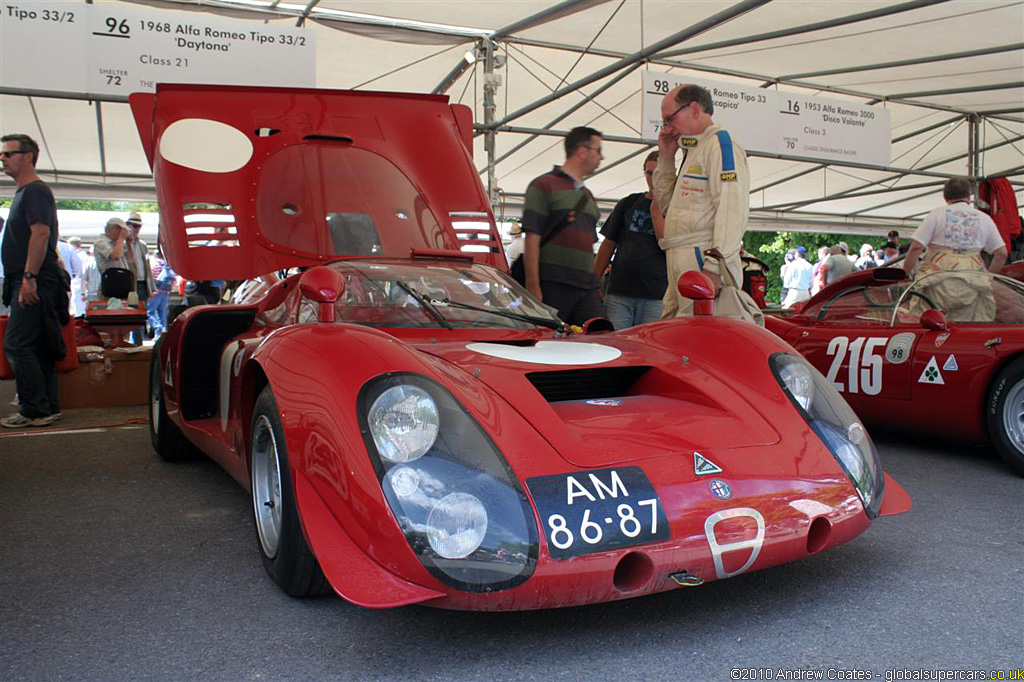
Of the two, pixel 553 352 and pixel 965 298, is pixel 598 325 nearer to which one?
pixel 553 352

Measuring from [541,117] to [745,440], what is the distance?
35.7 feet

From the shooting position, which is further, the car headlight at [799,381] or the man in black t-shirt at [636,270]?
the man in black t-shirt at [636,270]

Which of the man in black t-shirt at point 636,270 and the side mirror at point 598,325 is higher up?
the man in black t-shirt at point 636,270

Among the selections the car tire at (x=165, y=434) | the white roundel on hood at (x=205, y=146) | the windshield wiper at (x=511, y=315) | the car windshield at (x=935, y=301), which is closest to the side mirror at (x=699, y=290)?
the windshield wiper at (x=511, y=315)

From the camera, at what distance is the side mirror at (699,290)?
3127 mm

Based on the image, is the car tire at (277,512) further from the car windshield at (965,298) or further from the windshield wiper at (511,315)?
the car windshield at (965,298)

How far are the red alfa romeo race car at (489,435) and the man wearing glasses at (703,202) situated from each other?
0.53 m

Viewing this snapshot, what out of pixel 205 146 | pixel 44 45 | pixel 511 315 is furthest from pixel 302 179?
pixel 44 45

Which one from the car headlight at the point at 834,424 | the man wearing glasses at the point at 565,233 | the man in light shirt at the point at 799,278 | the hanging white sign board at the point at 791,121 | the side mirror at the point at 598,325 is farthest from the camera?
the man in light shirt at the point at 799,278

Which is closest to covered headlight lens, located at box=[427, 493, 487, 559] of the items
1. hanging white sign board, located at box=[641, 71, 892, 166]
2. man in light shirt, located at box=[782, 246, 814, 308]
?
hanging white sign board, located at box=[641, 71, 892, 166]

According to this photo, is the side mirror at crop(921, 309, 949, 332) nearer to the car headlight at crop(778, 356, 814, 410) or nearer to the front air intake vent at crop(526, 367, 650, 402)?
the car headlight at crop(778, 356, 814, 410)

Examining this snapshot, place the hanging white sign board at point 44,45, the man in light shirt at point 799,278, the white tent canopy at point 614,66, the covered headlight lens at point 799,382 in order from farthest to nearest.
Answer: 1. the man in light shirt at point 799,278
2. the white tent canopy at point 614,66
3. the hanging white sign board at point 44,45
4. the covered headlight lens at point 799,382

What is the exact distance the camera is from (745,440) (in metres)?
2.35

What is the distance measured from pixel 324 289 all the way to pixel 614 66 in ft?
25.4
